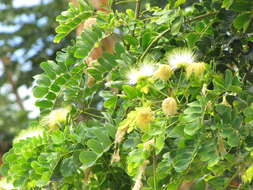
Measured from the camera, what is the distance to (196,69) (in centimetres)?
91

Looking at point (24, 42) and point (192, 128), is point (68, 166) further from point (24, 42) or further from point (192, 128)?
point (24, 42)

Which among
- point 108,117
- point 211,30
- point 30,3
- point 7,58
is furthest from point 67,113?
point 7,58

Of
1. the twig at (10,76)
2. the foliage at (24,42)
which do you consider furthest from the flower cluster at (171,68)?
the twig at (10,76)

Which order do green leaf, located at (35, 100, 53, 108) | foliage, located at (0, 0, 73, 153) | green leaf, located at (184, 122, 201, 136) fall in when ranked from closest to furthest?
green leaf, located at (184, 122, 201, 136), green leaf, located at (35, 100, 53, 108), foliage, located at (0, 0, 73, 153)

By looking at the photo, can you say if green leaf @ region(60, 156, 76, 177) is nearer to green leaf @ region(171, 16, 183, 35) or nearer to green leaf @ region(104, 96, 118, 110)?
green leaf @ region(104, 96, 118, 110)

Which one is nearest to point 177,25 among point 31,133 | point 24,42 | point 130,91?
point 130,91

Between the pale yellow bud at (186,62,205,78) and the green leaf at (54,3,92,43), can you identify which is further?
the green leaf at (54,3,92,43)

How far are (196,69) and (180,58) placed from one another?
1.6 inches

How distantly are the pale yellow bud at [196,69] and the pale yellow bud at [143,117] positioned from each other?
0.09 m

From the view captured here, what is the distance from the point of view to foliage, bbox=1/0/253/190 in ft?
2.94

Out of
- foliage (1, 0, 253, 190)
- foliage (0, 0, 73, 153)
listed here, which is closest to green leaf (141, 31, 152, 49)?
foliage (1, 0, 253, 190)

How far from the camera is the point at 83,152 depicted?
3.36ft

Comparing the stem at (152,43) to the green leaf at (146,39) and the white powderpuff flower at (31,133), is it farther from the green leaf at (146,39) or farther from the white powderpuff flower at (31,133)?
the white powderpuff flower at (31,133)

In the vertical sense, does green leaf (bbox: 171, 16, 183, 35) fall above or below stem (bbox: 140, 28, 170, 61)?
above
